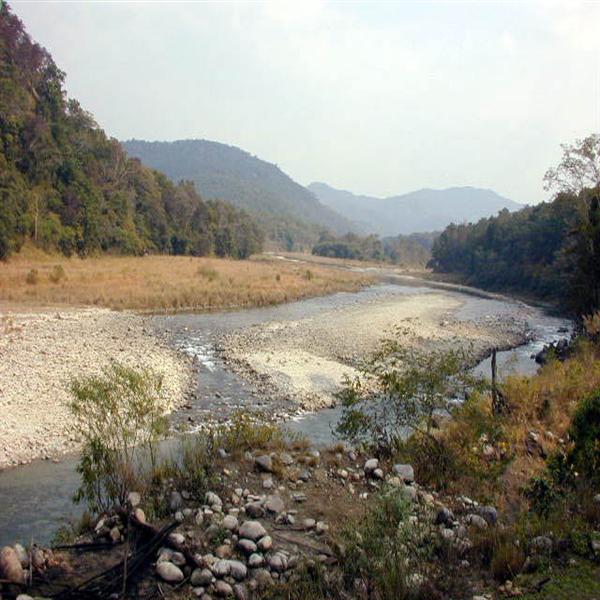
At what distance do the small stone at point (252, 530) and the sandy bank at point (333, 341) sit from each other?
674 cm

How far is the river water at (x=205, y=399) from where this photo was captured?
9.93m

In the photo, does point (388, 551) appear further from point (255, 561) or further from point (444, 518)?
point (444, 518)

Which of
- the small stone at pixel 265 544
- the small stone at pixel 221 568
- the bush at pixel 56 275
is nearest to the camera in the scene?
the small stone at pixel 221 568

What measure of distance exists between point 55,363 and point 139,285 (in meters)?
24.0

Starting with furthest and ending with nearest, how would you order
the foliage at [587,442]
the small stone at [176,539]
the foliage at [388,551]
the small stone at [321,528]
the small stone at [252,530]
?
1. the foliage at [587,442]
2. the small stone at [321,528]
3. the small stone at [252,530]
4. the small stone at [176,539]
5. the foliage at [388,551]

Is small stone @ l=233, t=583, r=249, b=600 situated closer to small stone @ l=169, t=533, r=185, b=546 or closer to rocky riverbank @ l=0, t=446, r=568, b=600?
rocky riverbank @ l=0, t=446, r=568, b=600

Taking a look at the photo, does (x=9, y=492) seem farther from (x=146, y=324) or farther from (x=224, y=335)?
(x=146, y=324)

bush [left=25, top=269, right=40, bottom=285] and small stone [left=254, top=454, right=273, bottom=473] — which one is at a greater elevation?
bush [left=25, top=269, right=40, bottom=285]

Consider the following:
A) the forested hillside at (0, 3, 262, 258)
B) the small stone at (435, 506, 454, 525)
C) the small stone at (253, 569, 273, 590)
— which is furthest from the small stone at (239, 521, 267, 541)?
the forested hillside at (0, 3, 262, 258)

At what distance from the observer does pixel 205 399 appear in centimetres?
1812

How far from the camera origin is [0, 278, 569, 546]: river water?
9.93m

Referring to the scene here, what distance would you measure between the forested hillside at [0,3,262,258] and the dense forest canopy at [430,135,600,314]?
4210 centimetres

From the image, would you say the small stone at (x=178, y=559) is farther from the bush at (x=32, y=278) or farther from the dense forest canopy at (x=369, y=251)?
the dense forest canopy at (x=369, y=251)

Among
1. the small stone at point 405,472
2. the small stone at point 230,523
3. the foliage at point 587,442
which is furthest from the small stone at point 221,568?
the foliage at point 587,442
